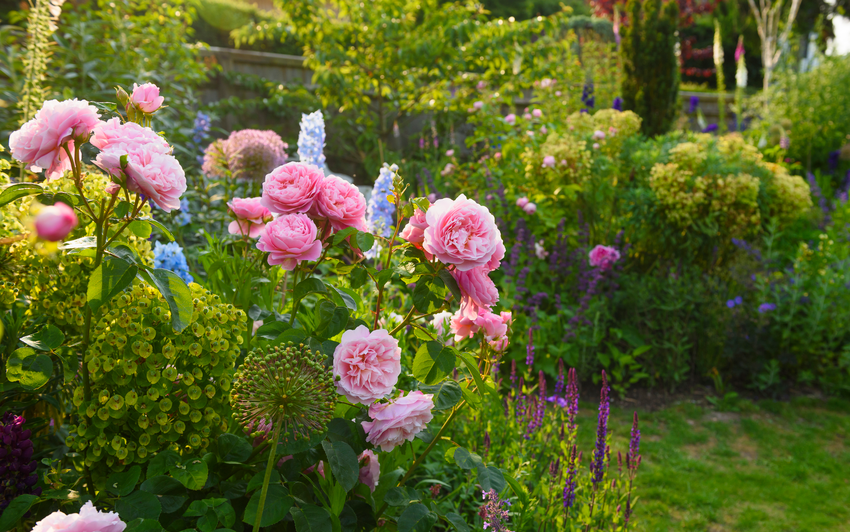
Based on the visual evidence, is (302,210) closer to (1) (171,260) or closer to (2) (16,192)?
(2) (16,192)

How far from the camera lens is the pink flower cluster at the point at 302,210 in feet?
3.84

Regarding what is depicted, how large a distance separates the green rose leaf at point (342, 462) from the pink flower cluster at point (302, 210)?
0.39 meters

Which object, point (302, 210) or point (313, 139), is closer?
point (302, 210)

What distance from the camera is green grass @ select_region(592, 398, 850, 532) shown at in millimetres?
2521

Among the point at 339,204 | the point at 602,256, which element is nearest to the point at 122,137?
the point at 339,204

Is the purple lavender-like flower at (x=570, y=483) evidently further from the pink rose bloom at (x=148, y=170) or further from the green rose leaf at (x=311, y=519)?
the pink rose bloom at (x=148, y=170)

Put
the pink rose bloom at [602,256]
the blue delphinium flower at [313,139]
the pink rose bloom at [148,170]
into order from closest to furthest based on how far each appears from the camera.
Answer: the pink rose bloom at [148,170] → the blue delphinium flower at [313,139] → the pink rose bloom at [602,256]

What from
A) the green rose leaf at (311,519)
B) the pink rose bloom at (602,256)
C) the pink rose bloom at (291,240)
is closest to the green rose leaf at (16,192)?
the pink rose bloom at (291,240)

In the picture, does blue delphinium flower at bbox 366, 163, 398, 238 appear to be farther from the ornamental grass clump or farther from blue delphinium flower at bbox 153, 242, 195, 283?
the ornamental grass clump

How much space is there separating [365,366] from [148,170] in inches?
21.0

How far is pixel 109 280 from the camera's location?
3.30 ft

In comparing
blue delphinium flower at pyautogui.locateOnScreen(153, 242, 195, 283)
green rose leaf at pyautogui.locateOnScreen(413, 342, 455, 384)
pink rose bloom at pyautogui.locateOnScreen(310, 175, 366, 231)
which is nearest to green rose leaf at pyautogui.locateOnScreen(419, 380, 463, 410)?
green rose leaf at pyautogui.locateOnScreen(413, 342, 455, 384)

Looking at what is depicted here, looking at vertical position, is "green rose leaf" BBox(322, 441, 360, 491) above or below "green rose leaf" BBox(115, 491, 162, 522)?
above

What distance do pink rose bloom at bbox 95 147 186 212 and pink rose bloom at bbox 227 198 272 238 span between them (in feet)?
1.32
